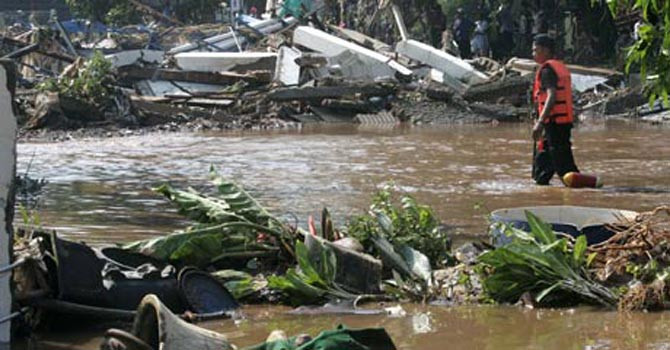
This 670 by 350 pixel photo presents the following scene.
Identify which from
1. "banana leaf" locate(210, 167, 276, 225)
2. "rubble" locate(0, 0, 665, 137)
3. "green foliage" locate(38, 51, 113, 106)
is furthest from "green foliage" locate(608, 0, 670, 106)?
"green foliage" locate(38, 51, 113, 106)

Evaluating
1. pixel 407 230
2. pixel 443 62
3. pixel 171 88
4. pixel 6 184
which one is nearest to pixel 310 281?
pixel 407 230

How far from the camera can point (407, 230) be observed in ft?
26.8

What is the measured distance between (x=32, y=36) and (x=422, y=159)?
1446 centimetres

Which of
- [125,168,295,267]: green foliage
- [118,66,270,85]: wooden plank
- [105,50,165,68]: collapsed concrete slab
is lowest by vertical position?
[125,168,295,267]: green foliage

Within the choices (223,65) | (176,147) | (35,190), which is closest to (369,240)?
(35,190)

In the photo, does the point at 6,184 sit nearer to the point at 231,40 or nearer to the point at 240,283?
the point at 240,283

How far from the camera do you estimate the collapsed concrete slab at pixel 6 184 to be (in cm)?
612

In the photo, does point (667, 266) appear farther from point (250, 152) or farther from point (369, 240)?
point (250, 152)

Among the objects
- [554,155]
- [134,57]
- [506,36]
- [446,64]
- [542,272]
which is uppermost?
[506,36]

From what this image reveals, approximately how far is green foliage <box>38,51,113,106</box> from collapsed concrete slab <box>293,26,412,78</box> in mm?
6214

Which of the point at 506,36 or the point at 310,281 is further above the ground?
the point at 506,36

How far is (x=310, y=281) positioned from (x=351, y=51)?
1968 centimetres

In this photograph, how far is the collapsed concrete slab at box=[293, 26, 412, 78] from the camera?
26.6 meters

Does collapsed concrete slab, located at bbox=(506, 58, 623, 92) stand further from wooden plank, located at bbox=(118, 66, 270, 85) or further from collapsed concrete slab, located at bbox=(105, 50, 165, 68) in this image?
collapsed concrete slab, located at bbox=(105, 50, 165, 68)
